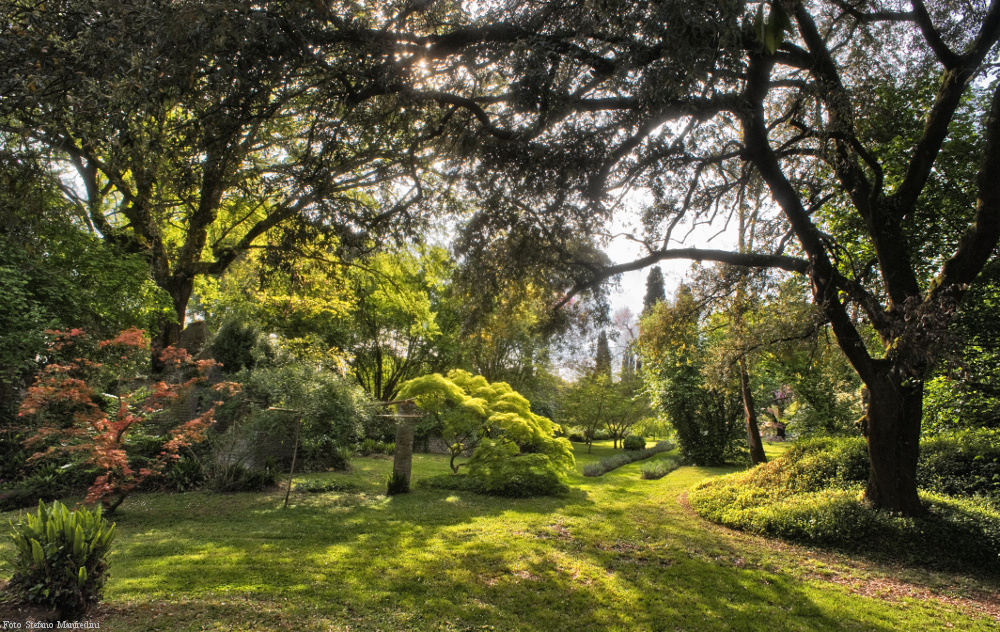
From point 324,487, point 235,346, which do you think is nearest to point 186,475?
point 324,487

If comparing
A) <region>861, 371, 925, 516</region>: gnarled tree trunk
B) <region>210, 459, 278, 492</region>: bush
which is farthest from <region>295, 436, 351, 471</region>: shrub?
<region>861, 371, 925, 516</region>: gnarled tree trunk

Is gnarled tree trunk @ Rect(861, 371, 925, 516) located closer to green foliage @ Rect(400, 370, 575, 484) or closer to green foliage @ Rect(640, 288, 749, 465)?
green foliage @ Rect(400, 370, 575, 484)

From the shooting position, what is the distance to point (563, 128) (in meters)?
5.76

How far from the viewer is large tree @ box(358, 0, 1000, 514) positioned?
4789mm

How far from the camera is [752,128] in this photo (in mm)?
6559

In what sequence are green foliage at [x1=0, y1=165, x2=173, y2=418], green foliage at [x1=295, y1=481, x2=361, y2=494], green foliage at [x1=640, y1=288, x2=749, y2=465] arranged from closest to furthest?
green foliage at [x1=0, y1=165, x2=173, y2=418] → green foliage at [x1=295, y1=481, x2=361, y2=494] → green foliage at [x1=640, y1=288, x2=749, y2=465]

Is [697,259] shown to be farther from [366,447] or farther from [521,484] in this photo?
Answer: [366,447]

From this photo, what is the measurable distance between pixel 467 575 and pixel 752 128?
697 centimetres

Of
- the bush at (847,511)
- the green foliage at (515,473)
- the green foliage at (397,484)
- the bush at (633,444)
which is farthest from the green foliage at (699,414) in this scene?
the green foliage at (397,484)

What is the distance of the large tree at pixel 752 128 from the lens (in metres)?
4.79

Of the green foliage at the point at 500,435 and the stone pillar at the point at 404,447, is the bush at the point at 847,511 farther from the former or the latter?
the stone pillar at the point at 404,447

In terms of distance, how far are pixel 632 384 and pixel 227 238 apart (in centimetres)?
1989


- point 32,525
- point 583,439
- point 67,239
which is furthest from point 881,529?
point 583,439

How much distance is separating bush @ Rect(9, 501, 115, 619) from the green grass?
12.4 inches
